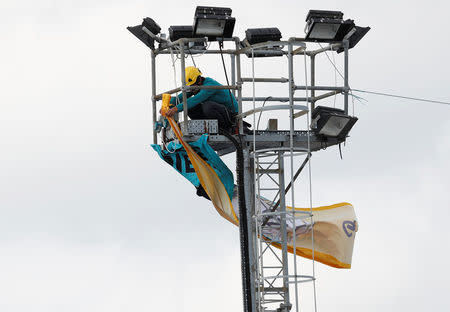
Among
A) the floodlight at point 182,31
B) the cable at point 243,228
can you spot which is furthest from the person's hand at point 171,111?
the floodlight at point 182,31

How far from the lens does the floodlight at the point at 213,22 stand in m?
30.5

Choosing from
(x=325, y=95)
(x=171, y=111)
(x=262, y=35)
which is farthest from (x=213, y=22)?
(x=325, y=95)

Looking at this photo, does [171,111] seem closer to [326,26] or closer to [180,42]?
[180,42]

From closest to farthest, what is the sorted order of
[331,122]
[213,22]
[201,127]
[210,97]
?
[213,22] → [201,127] → [210,97] → [331,122]

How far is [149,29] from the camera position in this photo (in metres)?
32.4

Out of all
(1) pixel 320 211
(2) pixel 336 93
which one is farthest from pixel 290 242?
(2) pixel 336 93

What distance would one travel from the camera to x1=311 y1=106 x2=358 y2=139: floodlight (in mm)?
31891

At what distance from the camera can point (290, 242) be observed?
3312cm

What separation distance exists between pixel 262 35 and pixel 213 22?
1.32 meters

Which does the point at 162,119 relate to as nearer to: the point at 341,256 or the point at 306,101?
the point at 306,101

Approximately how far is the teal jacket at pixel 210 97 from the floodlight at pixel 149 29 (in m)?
1.71

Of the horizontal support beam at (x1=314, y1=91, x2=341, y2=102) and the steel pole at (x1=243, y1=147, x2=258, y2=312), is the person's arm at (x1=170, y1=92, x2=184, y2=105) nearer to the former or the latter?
the steel pole at (x1=243, y1=147, x2=258, y2=312)

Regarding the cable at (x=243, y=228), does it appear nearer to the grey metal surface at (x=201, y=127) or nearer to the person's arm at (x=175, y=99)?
the grey metal surface at (x=201, y=127)

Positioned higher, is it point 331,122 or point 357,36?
point 357,36
